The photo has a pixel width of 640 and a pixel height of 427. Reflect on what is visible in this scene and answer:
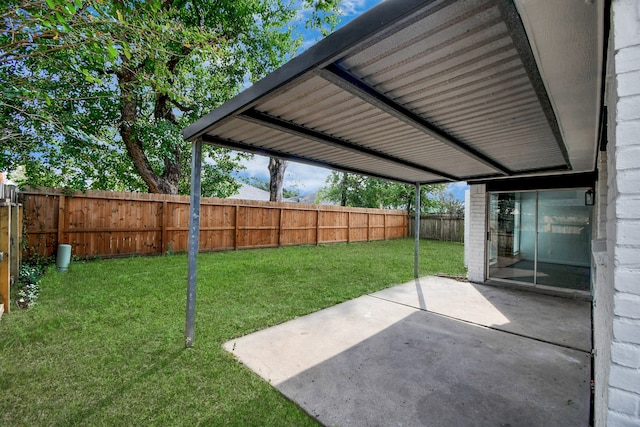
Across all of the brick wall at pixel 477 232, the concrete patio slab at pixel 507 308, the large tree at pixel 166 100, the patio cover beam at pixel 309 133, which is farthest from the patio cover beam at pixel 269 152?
the large tree at pixel 166 100

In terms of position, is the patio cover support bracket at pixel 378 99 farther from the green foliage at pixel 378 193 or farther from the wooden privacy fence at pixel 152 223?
the green foliage at pixel 378 193

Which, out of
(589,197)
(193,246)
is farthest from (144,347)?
(589,197)

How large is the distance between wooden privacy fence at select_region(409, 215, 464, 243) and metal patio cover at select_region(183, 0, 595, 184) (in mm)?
11793

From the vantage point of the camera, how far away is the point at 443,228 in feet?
51.6

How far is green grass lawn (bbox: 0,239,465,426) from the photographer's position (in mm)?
2018

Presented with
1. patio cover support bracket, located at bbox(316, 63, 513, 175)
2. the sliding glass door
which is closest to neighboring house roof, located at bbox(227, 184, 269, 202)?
the sliding glass door

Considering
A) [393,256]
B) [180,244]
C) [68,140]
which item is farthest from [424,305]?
[68,140]

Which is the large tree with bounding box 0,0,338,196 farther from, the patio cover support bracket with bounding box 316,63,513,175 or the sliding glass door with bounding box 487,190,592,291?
the sliding glass door with bounding box 487,190,592,291

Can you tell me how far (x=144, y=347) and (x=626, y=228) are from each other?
3690 millimetres

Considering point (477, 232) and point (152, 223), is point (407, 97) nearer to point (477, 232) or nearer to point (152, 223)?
point (477, 232)

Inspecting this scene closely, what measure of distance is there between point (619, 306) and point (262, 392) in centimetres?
227

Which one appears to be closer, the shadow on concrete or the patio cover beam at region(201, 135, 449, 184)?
the shadow on concrete

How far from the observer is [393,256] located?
31.6 ft

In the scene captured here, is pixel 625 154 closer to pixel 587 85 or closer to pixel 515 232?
pixel 587 85
